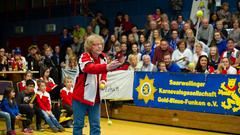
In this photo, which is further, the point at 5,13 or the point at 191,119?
the point at 5,13

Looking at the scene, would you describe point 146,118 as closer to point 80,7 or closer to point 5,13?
point 80,7

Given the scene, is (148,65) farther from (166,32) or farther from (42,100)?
(42,100)

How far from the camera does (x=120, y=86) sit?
425 inches

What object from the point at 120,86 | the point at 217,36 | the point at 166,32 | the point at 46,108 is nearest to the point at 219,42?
the point at 217,36

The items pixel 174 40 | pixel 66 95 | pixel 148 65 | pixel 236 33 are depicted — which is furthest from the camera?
Result: pixel 174 40

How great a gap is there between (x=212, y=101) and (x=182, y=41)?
2273 mm

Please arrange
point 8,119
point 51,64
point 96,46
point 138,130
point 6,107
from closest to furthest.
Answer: point 96,46
point 8,119
point 6,107
point 138,130
point 51,64

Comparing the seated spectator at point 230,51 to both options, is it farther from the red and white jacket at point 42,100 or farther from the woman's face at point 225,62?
the red and white jacket at point 42,100

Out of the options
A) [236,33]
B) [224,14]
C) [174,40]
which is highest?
[224,14]

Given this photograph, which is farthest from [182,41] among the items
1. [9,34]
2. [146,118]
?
[9,34]

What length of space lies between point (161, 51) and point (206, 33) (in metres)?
1.48

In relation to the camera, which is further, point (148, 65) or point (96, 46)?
point (148, 65)

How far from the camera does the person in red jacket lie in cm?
535

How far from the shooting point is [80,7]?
1834 centimetres
